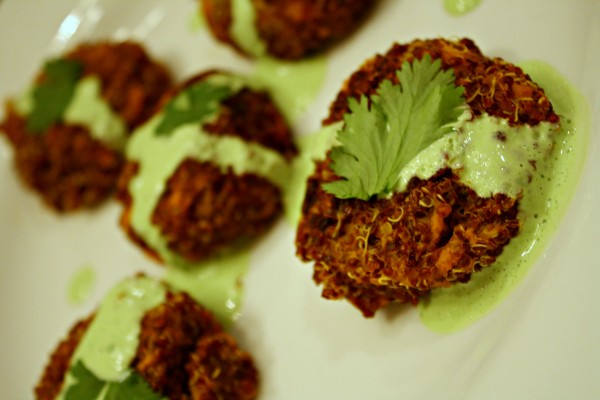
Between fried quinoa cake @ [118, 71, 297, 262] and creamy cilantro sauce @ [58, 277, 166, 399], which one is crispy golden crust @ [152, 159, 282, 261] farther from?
creamy cilantro sauce @ [58, 277, 166, 399]

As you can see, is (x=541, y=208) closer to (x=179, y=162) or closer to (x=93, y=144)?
(x=179, y=162)

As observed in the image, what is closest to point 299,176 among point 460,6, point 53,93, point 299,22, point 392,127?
point 299,22

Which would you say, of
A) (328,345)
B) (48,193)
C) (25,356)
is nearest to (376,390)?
(328,345)

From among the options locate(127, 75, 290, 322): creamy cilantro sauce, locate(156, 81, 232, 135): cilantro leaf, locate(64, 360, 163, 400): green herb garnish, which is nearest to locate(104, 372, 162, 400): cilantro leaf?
locate(64, 360, 163, 400): green herb garnish

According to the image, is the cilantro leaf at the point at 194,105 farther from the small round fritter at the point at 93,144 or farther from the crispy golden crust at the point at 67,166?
the crispy golden crust at the point at 67,166

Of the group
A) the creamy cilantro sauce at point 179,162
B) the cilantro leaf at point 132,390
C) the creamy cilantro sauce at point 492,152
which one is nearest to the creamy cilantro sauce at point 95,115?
the creamy cilantro sauce at point 179,162
